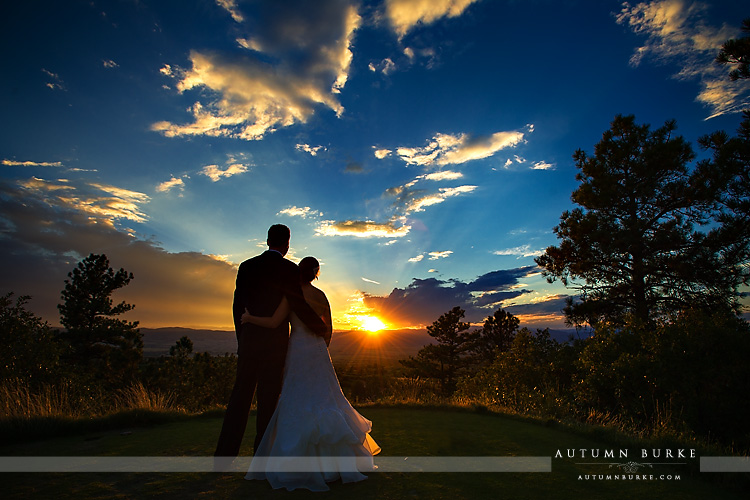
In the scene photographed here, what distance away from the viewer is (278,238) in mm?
4754

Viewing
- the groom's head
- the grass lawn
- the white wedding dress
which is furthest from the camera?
the groom's head

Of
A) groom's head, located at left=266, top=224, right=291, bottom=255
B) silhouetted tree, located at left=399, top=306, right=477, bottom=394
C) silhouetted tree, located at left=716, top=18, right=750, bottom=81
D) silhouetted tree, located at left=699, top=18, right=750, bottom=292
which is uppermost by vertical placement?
silhouetted tree, located at left=716, top=18, right=750, bottom=81

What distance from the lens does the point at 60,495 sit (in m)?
3.35

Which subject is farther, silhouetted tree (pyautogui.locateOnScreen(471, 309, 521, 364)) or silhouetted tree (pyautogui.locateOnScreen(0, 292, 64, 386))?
silhouetted tree (pyautogui.locateOnScreen(471, 309, 521, 364))

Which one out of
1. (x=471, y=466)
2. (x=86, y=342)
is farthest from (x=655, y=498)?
(x=86, y=342)

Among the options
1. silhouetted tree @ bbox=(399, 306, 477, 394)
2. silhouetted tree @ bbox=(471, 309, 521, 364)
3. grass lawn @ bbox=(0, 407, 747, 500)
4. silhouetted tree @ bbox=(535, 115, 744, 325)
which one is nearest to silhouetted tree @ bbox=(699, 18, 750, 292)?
silhouetted tree @ bbox=(535, 115, 744, 325)

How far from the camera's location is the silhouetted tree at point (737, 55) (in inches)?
540

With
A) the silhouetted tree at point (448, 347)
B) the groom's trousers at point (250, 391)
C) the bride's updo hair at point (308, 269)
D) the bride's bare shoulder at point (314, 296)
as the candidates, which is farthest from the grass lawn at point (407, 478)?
the silhouetted tree at point (448, 347)

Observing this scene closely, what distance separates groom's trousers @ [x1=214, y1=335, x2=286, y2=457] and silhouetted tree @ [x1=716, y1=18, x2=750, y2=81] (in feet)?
61.5

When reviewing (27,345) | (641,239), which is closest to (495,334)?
(641,239)

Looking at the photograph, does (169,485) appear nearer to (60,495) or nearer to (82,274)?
(60,495)

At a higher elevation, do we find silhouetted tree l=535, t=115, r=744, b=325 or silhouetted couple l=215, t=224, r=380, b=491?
silhouetted tree l=535, t=115, r=744, b=325

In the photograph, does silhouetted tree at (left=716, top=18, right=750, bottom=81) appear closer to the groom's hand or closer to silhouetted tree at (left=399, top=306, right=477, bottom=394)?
the groom's hand

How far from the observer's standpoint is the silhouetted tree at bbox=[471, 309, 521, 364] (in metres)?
55.8
